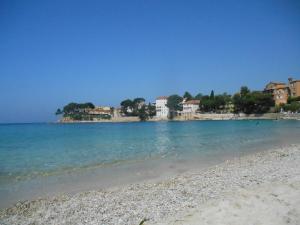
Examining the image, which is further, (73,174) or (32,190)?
(73,174)

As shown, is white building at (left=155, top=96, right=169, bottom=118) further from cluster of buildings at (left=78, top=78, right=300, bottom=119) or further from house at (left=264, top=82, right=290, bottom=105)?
house at (left=264, top=82, right=290, bottom=105)

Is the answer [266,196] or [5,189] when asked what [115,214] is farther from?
[5,189]

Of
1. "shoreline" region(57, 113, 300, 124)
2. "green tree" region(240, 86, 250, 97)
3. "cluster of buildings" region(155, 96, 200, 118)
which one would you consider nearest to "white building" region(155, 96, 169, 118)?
"cluster of buildings" region(155, 96, 200, 118)

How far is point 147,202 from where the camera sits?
8.04 metres

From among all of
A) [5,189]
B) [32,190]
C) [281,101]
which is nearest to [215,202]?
[32,190]

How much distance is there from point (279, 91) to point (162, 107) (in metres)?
60.5

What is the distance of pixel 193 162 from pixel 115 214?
9.80 meters

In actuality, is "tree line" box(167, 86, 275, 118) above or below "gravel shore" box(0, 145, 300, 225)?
above

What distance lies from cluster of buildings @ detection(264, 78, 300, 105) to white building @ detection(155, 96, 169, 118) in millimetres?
53423

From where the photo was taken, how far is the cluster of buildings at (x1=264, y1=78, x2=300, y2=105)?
351 feet

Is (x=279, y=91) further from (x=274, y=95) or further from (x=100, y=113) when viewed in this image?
(x=100, y=113)

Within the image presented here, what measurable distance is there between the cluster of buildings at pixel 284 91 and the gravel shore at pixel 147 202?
107073 mm

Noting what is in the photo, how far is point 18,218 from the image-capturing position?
7906 mm

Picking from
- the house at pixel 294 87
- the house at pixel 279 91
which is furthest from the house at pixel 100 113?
the house at pixel 294 87
